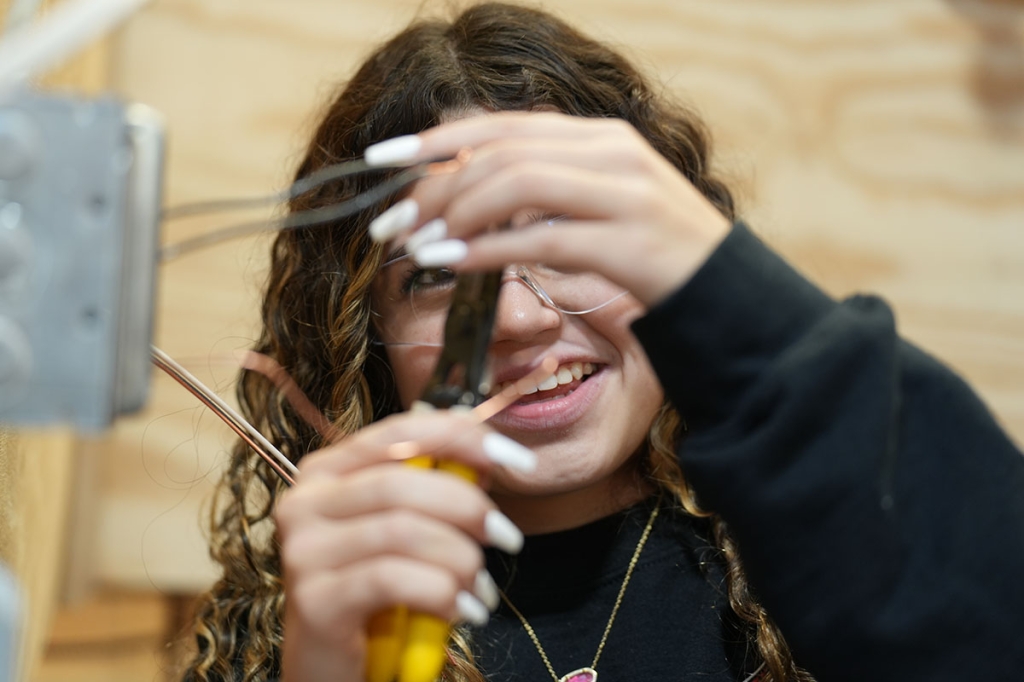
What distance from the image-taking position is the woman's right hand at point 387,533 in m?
0.45

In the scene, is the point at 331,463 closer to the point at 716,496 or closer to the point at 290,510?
the point at 290,510

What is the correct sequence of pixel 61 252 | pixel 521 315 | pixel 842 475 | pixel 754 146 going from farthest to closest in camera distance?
pixel 754 146 < pixel 521 315 < pixel 842 475 < pixel 61 252

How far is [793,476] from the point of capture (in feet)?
1.58

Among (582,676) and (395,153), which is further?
(582,676)

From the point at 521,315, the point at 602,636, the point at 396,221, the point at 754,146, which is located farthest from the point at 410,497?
the point at 754,146

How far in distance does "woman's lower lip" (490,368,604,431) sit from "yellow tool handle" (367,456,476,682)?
11.7 inches

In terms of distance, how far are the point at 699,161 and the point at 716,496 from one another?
0.50 m

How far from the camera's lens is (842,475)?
1.58ft

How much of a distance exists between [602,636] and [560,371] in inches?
8.3

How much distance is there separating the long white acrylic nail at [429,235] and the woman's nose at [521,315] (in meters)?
0.24

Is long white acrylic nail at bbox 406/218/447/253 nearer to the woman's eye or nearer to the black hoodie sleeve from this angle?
the black hoodie sleeve

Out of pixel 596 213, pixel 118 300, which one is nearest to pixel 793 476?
pixel 596 213

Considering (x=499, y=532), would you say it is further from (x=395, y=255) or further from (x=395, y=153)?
(x=395, y=255)

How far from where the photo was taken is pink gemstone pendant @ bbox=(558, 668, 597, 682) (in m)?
0.80
